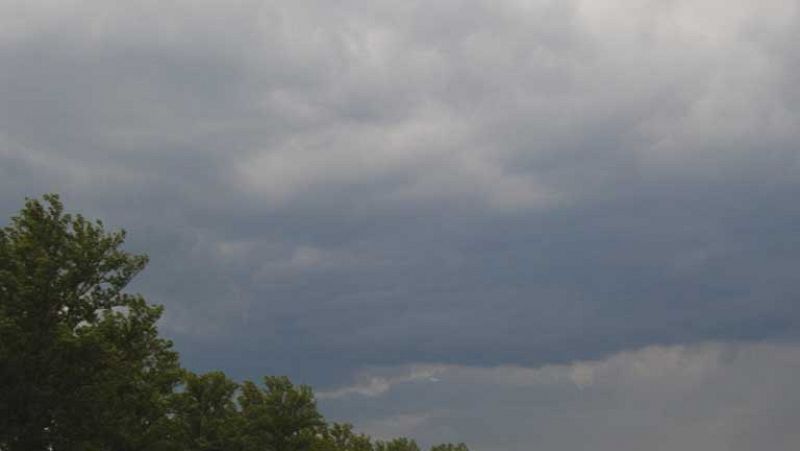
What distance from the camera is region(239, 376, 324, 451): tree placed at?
68.3 meters

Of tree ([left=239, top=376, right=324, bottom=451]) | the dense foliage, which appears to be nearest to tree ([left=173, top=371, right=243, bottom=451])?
tree ([left=239, top=376, right=324, bottom=451])

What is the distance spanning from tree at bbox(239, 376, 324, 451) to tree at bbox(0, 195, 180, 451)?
94.1ft

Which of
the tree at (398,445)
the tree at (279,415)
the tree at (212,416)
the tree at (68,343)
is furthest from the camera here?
the tree at (398,445)

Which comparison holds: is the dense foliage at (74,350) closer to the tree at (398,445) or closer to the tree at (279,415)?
the tree at (279,415)

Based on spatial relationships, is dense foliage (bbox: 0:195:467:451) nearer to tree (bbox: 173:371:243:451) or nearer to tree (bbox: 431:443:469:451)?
tree (bbox: 173:371:243:451)

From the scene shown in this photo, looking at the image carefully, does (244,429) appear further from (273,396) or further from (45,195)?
(45,195)

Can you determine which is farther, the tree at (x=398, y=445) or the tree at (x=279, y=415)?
the tree at (x=398, y=445)

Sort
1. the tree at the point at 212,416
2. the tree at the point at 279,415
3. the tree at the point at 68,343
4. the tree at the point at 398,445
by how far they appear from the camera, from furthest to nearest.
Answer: the tree at the point at 398,445, the tree at the point at 279,415, the tree at the point at 212,416, the tree at the point at 68,343

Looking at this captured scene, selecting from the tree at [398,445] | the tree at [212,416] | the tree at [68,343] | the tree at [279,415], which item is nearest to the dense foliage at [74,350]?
the tree at [68,343]

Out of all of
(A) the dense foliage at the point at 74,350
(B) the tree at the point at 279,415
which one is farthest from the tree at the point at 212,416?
(A) the dense foliage at the point at 74,350

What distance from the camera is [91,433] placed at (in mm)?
34938

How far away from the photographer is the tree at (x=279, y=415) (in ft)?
224

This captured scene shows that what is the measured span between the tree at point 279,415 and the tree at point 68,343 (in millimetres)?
28685

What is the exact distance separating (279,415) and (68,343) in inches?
1519
